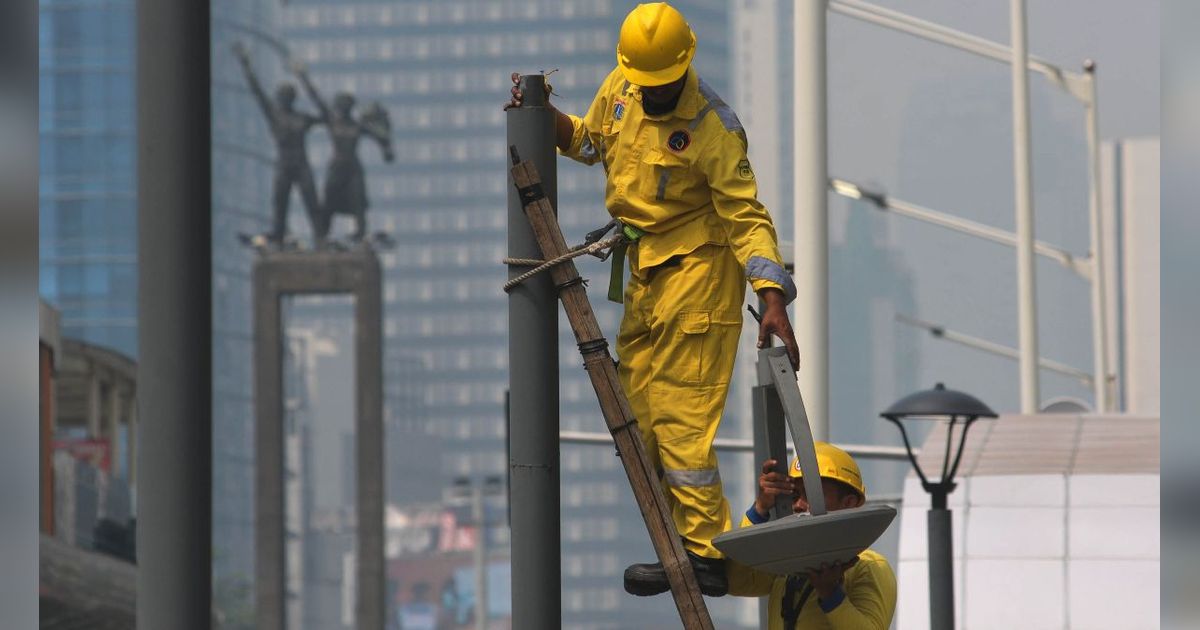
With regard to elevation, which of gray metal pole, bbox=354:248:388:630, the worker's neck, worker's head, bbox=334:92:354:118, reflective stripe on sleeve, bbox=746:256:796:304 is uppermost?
worker's head, bbox=334:92:354:118

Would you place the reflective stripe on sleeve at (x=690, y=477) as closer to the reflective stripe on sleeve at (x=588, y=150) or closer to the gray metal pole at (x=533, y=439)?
the gray metal pole at (x=533, y=439)

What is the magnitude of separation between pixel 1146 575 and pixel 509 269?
15.7 m

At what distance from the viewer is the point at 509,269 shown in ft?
18.0

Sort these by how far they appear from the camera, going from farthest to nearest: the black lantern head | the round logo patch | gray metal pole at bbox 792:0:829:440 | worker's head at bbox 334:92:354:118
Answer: worker's head at bbox 334:92:354:118 → the black lantern head → gray metal pole at bbox 792:0:829:440 → the round logo patch

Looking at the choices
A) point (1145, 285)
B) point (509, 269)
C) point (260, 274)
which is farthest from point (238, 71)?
point (509, 269)

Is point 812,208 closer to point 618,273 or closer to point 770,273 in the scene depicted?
point 618,273

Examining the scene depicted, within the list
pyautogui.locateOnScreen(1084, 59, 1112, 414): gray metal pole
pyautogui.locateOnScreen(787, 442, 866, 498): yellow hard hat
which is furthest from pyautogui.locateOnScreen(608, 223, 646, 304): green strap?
pyautogui.locateOnScreen(1084, 59, 1112, 414): gray metal pole

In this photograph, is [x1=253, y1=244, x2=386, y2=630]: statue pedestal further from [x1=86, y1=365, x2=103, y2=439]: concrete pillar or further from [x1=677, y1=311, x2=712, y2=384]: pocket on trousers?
[x1=677, y1=311, x2=712, y2=384]: pocket on trousers

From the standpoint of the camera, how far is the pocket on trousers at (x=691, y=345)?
5754 millimetres

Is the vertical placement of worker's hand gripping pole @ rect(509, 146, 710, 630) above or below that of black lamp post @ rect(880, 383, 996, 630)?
above

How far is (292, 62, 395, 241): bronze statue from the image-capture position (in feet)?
283

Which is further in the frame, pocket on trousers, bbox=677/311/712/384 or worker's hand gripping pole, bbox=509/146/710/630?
pocket on trousers, bbox=677/311/712/384

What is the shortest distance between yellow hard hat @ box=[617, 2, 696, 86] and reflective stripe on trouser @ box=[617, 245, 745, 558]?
0.50 metres

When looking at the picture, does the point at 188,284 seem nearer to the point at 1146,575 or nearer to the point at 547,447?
the point at 547,447
